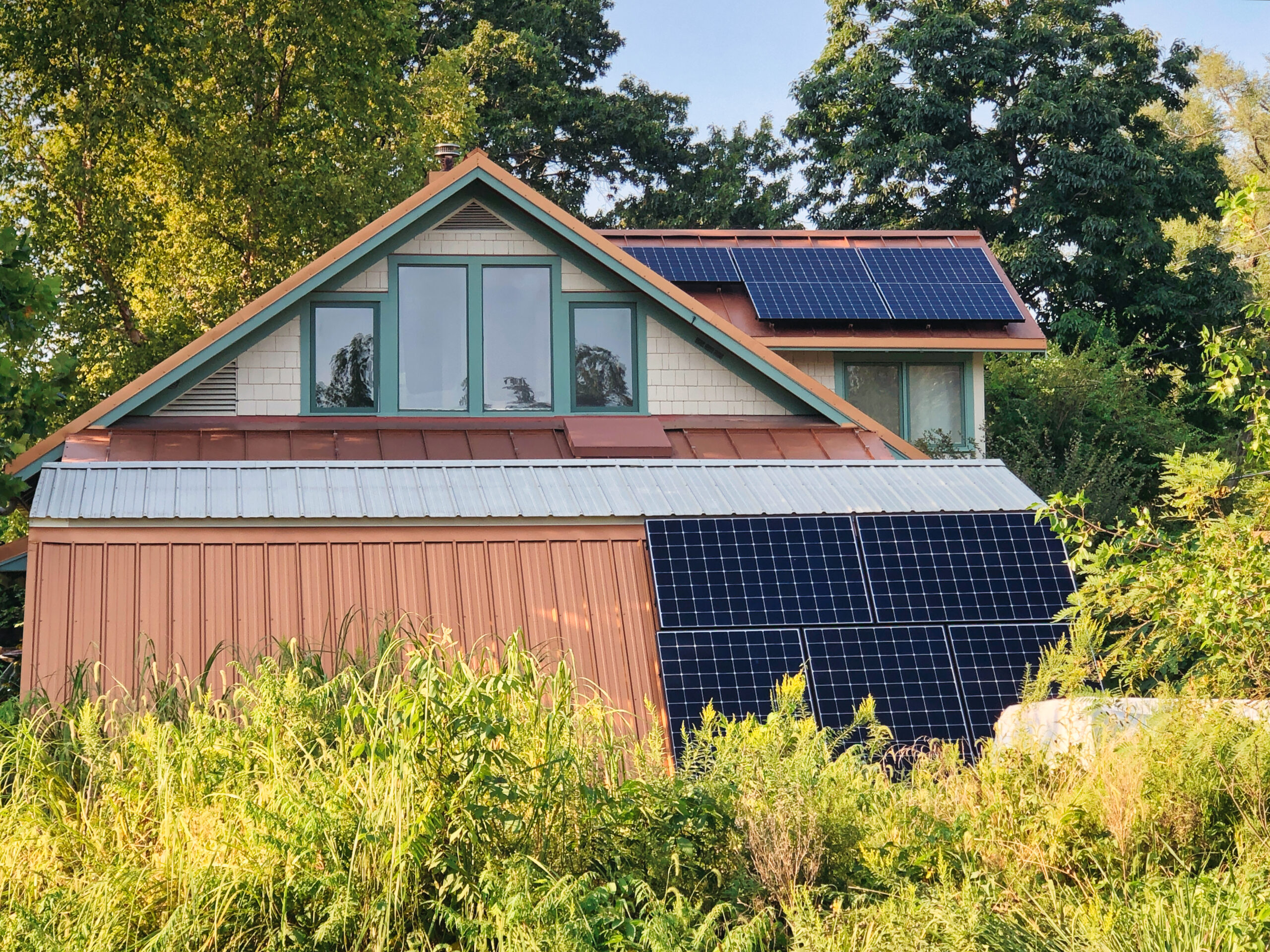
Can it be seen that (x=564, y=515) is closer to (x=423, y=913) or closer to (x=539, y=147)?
(x=423, y=913)

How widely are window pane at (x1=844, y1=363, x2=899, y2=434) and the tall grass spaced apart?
1344cm

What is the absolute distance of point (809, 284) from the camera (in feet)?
69.2

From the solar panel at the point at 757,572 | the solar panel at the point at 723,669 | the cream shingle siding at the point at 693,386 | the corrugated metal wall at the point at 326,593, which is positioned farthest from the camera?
the cream shingle siding at the point at 693,386

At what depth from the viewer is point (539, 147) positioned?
39.7 m

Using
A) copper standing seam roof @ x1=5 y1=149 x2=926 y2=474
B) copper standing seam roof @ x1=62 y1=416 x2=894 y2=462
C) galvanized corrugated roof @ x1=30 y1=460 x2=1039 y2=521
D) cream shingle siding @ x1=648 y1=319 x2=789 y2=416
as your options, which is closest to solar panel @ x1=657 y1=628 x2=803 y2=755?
galvanized corrugated roof @ x1=30 y1=460 x2=1039 y2=521

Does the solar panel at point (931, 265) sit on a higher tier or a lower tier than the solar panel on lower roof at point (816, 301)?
higher

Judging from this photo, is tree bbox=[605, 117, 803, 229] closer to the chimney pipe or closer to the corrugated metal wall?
the chimney pipe

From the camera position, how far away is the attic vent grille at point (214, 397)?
52.9ft

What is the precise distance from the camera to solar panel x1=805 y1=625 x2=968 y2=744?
9719 millimetres

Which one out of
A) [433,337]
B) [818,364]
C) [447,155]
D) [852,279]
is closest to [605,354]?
[433,337]

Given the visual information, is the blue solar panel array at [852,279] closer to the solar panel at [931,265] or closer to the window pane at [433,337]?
the solar panel at [931,265]

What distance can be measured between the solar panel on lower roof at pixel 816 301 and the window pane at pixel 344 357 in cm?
639

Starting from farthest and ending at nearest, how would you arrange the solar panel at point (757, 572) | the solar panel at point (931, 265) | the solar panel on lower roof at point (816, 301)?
1. the solar panel at point (931, 265)
2. the solar panel on lower roof at point (816, 301)
3. the solar panel at point (757, 572)

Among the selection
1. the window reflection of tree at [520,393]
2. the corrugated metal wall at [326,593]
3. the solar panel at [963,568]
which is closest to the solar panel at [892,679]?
the solar panel at [963,568]
